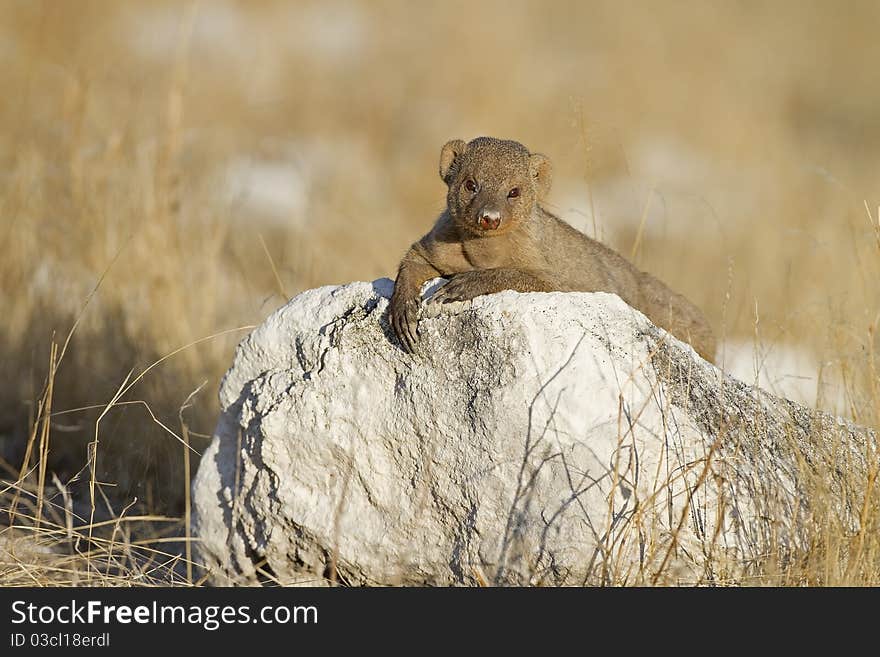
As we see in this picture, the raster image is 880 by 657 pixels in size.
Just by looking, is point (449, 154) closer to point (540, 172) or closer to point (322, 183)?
point (540, 172)

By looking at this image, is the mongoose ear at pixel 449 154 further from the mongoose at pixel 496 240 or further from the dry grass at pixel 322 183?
the dry grass at pixel 322 183

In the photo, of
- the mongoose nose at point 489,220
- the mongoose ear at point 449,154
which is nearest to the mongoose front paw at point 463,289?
the mongoose nose at point 489,220

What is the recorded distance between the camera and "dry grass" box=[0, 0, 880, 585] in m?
5.00

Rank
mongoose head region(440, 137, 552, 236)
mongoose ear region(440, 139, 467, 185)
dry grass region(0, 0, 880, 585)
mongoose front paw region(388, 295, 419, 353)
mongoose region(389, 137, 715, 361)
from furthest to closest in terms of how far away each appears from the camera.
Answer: dry grass region(0, 0, 880, 585), mongoose ear region(440, 139, 467, 185), mongoose head region(440, 137, 552, 236), mongoose region(389, 137, 715, 361), mongoose front paw region(388, 295, 419, 353)

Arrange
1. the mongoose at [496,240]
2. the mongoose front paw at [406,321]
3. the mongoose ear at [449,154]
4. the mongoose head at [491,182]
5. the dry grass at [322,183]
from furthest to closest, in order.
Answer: the dry grass at [322,183] → the mongoose ear at [449,154] → the mongoose head at [491,182] → the mongoose at [496,240] → the mongoose front paw at [406,321]

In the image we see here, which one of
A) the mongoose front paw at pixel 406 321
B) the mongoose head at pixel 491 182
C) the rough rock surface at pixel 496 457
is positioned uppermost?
the mongoose head at pixel 491 182

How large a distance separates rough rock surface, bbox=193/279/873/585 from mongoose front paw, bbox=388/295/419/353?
4 centimetres

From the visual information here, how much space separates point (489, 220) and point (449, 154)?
60cm

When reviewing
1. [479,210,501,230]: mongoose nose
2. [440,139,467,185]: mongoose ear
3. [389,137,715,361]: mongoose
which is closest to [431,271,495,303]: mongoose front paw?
[389,137,715,361]: mongoose

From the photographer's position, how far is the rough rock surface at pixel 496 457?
351 cm

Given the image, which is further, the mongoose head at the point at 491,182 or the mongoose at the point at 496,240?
the mongoose head at the point at 491,182

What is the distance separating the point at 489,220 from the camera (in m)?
4.10

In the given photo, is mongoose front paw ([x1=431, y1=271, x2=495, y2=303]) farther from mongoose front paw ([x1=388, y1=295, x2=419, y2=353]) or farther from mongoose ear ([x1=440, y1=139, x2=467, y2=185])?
mongoose ear ([x1=440, y1=139, x2=467, y2=185])

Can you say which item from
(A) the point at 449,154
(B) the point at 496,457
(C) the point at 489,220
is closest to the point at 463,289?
(C) the point at 489,220
